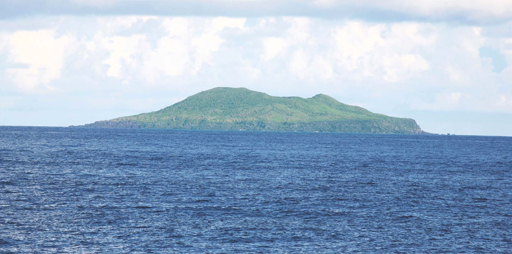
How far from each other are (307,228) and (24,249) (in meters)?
23.6

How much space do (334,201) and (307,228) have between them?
15.6m

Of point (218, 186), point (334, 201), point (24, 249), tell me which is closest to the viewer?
point (24, 249)

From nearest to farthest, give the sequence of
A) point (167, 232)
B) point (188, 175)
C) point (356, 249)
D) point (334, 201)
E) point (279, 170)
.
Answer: point (356, 249) < point (167, 232) < point (334, 201) < point (188, 175) < point (279, 170)

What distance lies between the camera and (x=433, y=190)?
247 ft

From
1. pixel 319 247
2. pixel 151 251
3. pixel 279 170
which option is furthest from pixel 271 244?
pixel 279 170

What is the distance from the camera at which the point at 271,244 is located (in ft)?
139

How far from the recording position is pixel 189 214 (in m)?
52.6

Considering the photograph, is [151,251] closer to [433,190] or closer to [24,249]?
[24,249]

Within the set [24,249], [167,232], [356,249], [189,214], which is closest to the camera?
[24,249]

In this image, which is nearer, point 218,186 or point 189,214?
point 189,214

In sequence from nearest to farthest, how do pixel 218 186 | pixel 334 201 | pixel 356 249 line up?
pixel 356 249 < pixel 334 201 < pixel 218 186

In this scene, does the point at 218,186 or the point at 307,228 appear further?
the point at 218,186

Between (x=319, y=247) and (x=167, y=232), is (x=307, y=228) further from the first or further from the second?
(x=167, y=232)

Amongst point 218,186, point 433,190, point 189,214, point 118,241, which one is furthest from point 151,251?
point 433,190
